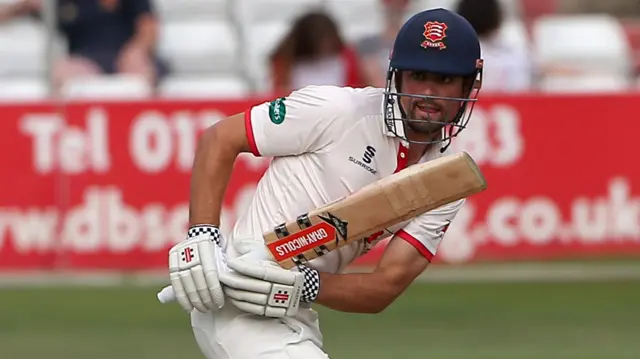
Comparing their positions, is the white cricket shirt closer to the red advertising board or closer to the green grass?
the green grass

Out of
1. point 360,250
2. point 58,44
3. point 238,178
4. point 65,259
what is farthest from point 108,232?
point 360,250

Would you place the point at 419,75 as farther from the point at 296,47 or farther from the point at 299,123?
the point at 296,47

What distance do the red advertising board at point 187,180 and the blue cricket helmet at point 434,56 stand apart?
17.8 feet

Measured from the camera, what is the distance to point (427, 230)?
4.38 metres

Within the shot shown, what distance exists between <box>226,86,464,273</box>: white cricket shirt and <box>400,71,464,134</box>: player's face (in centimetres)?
12

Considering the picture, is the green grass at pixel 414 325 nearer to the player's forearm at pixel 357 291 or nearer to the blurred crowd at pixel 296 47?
the blurred crowd at pixel 296 47

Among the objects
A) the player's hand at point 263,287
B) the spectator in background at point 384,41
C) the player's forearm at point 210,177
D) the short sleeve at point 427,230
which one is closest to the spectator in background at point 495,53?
the spectator in background at point 384,41

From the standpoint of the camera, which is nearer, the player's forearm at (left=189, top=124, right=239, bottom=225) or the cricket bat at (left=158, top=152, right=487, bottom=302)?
the cricket bat at (left=158, top=152, right=487, bottom=302)

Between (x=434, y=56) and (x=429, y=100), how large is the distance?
126 millimetres

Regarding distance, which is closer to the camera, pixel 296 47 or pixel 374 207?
pixel 374 207

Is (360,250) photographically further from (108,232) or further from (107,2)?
(107,2)

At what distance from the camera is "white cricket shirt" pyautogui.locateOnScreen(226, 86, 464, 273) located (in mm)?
4180

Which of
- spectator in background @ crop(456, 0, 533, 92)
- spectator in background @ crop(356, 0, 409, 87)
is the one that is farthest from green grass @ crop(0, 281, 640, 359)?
spectator in background @ crop(356, 0, 409, 87)

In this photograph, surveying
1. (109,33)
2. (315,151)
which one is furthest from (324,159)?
(109,33)
